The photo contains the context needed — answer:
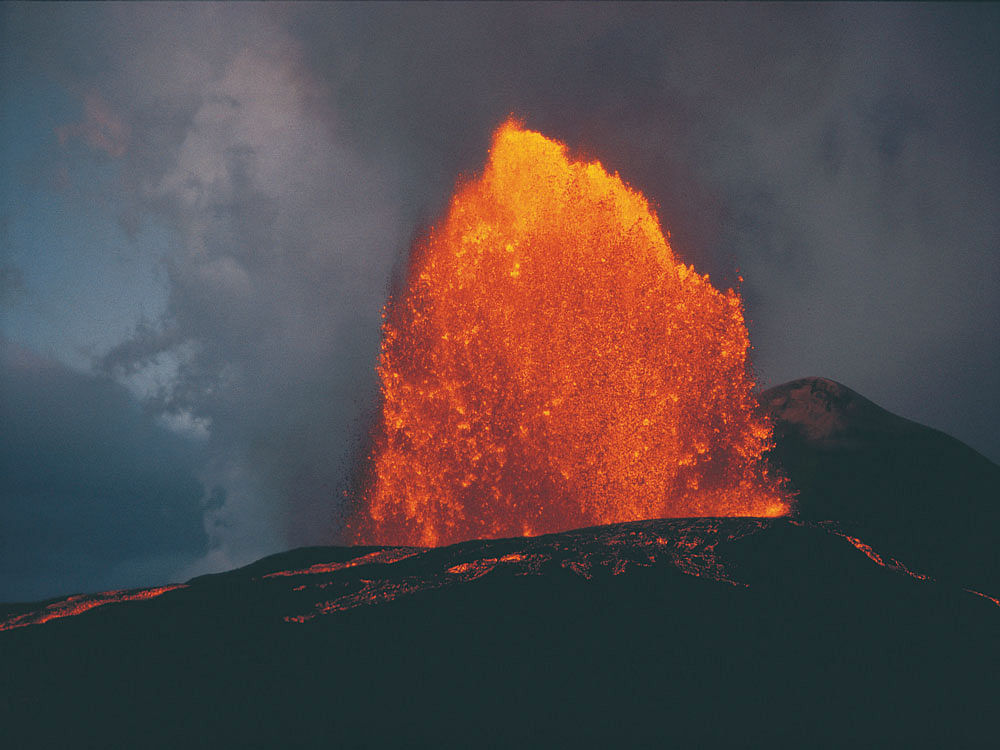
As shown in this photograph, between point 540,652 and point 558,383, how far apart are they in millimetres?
10296

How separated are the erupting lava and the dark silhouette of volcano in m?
6.19

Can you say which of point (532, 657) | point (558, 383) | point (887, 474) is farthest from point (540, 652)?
point (887, 474)

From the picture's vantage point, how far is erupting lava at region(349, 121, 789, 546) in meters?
19.5

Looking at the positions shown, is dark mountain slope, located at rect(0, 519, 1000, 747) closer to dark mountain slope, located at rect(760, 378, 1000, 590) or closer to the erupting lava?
the erupting lava

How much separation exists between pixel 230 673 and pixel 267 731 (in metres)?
1.05

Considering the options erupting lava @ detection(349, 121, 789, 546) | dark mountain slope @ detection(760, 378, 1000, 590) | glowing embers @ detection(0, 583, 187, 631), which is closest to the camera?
glowing embers @ detection(0, 583, 187, 631)

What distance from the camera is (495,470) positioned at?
1978cm

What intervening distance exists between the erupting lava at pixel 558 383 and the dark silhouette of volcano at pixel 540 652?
619cm

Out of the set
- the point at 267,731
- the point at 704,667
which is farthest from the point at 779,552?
the point at 267,731

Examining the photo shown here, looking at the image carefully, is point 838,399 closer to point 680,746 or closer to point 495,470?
point 495,470

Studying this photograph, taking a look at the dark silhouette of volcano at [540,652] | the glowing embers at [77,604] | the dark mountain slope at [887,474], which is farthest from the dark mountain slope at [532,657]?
the dark mountain slope at [887,474]

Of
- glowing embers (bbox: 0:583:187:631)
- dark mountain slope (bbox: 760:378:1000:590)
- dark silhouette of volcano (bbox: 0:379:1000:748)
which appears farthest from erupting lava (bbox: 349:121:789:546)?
dark mountain slope (bbox: 760:378:1000:590)

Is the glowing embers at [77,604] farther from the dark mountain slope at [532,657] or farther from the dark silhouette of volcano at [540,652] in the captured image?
the dark mountain slope at [532,657]

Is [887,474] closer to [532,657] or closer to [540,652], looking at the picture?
[540,652]
